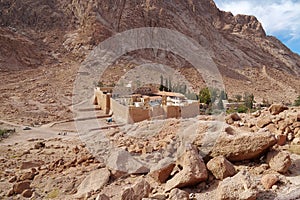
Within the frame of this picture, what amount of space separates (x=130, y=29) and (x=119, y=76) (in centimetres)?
1741

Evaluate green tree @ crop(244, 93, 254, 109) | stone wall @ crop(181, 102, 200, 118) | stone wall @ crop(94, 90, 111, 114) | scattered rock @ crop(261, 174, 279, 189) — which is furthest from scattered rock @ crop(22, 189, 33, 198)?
green tree @ crop(244, 93, 254, 109)

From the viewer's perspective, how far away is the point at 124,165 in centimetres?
441

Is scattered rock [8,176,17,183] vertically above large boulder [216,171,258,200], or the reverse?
large boulder [216,171,258,200]

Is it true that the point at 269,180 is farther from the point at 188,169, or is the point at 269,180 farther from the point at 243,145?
the point at 188,169

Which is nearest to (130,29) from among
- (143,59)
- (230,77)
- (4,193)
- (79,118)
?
(143,59)

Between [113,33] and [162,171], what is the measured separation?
46.5 metres

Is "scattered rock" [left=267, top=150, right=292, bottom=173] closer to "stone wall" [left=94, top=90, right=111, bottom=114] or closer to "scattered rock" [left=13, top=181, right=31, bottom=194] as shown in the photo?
"scattered rock" [left=13, top=181, right=31, bottom=194]

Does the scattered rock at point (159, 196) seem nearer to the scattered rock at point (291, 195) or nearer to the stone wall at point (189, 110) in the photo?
the scattered rock at point (291, 195)

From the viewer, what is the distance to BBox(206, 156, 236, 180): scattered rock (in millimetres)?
3564

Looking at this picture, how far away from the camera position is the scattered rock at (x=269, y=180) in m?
3.24

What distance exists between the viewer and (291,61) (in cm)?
6384

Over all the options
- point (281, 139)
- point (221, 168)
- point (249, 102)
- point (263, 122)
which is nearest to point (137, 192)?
point (221, 168)

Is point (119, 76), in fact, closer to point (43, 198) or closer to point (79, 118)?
point (79, 118)

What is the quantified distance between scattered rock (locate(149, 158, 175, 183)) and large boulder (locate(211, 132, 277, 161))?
666 millimetres
